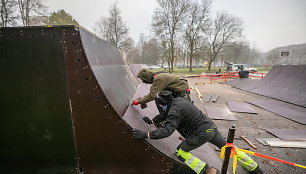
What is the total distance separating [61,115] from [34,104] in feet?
1.30

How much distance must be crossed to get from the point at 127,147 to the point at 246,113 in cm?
578

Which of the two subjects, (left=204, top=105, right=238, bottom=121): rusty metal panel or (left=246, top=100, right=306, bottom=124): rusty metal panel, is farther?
(left=204, top=105, right=238, bottom=121): rusty metal panel

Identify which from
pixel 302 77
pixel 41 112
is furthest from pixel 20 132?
pixel 302 77

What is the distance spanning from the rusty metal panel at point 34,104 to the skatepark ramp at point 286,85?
910 centimetres

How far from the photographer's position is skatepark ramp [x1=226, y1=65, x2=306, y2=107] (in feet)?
25.1

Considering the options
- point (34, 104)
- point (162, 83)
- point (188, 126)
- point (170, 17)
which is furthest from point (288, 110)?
point (170, 17)

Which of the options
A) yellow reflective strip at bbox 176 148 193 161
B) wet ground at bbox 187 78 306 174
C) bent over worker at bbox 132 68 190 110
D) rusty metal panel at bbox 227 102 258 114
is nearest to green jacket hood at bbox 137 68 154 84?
bent over worker at bbox 132 68 190 110

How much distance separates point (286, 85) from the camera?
8.87 m

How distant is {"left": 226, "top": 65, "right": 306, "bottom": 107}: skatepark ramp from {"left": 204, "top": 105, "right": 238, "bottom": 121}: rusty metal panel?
354 cm

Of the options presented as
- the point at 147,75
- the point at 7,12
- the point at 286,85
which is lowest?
the point at 286,85

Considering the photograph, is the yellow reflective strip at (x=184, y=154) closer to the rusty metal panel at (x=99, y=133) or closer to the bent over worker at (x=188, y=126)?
the bent over worker at (x=188, y=126)

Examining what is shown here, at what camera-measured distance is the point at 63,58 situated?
1882 millimetres

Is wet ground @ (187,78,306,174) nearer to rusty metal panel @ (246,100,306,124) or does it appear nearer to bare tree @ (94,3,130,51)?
rusty metal panel @ (246,100,306,124)

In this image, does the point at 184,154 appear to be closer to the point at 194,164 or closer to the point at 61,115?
the point at 194,164
